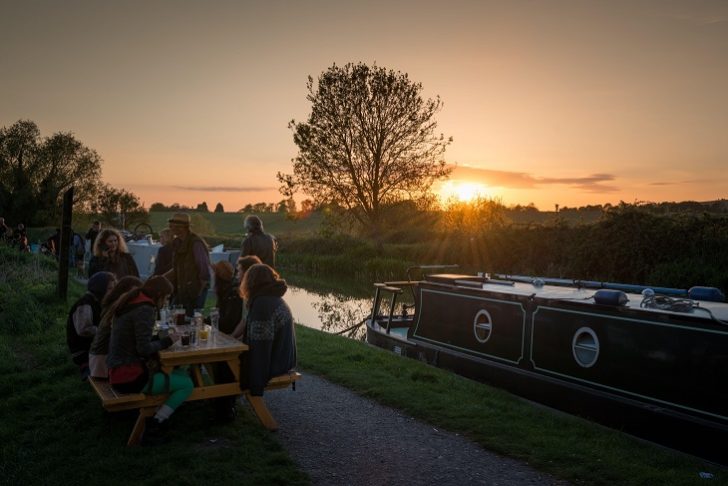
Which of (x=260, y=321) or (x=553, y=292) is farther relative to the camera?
(x=553, y=292)

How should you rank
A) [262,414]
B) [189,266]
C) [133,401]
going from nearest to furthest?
1. [133,401]
2. [262,414]
3. [189,266]

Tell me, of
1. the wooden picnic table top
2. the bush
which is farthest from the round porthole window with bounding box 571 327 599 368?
the bush

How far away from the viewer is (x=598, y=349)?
6.48 meters

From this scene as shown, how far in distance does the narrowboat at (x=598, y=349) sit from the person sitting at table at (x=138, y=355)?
14.1ft

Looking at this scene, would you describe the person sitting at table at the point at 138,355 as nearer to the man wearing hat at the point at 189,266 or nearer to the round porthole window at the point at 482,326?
the man wearing hat at the point at 189,266

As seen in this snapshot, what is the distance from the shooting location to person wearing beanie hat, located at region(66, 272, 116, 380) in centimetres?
555

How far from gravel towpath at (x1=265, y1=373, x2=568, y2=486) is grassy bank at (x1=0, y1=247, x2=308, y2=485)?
0.26m

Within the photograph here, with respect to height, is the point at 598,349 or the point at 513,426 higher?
the point at 598,349

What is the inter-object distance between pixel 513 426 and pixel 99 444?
3.50 metres

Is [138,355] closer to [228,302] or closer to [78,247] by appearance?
[228,302]

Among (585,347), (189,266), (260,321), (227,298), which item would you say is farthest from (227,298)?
(585,347)

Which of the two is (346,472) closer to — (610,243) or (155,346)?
(155,346)

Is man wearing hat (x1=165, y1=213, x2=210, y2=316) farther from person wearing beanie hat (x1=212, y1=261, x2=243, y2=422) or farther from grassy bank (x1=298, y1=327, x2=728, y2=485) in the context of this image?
grassy bank (x1=298, y1=327, x2=728, y2=485)

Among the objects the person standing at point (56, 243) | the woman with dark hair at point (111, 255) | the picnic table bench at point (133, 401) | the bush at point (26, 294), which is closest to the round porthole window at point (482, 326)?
the picnic table bench at point (133, 401)
